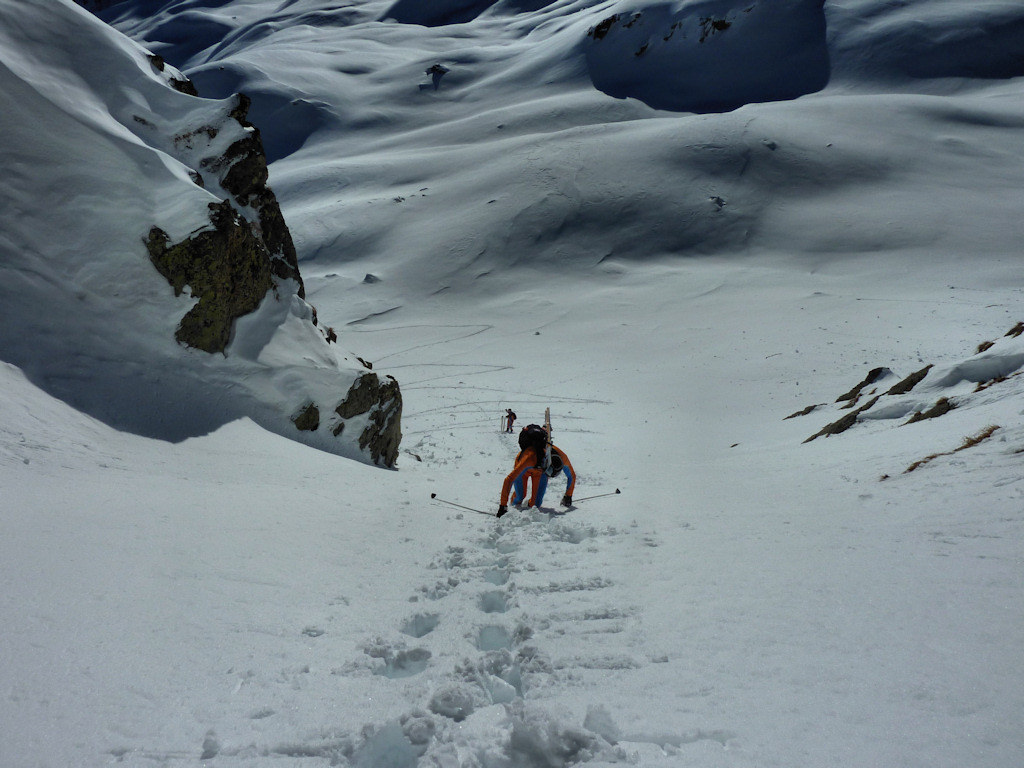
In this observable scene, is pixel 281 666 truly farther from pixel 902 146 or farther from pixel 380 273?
pixel 902 146

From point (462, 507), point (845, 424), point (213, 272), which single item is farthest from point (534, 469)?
point (845, 424)

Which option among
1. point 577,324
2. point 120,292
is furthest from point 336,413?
point 577,324

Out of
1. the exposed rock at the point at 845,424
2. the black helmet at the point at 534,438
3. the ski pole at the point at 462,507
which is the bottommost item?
the ski pole at the point at 462,507

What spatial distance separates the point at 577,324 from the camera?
3822cm

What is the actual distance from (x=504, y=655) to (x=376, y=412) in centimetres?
917

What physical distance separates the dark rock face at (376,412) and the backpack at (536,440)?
14.7 feet

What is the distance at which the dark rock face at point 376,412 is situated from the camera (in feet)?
40.8

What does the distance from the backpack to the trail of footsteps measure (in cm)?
239

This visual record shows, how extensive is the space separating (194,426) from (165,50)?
160951mm

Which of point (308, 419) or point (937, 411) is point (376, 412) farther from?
point (937, 411)

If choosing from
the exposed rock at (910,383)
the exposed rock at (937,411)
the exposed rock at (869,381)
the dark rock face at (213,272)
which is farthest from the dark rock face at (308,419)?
the exposed rock at (869,381)

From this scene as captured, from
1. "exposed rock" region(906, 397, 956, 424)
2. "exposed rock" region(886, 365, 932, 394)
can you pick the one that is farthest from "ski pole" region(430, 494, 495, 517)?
"exposed rock" region(886, 365, 932, 394)

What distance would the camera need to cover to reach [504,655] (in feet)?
14.4

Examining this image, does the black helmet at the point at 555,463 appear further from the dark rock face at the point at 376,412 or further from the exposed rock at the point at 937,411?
the exposed rock at the point at 937,411
